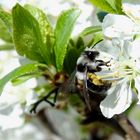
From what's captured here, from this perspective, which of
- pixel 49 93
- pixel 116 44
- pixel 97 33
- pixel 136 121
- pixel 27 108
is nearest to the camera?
pixel 116 44

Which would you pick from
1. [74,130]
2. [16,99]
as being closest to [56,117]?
[74,130]

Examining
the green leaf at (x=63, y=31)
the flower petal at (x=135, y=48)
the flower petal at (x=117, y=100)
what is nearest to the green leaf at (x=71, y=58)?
the green leaf at (x=63, y=31)

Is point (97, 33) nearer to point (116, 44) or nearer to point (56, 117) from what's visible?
point (116, 44)

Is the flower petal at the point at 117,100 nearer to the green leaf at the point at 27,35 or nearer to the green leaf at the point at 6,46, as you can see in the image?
the green leaf at the point at 27,35

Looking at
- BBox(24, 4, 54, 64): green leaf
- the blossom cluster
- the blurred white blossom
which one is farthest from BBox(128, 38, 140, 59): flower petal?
the blurred white blossom

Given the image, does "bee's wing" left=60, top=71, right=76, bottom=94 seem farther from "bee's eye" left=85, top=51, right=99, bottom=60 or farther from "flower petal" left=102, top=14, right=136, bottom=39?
"flower petal" left=102, top=14, right=136, bottom=39
